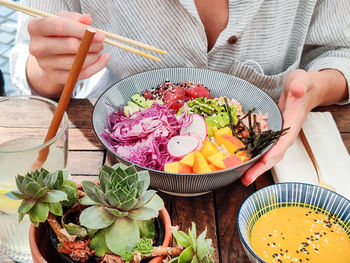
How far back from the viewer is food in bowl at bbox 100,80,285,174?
1.03m

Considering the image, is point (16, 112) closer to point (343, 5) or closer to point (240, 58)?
point (240, 58)

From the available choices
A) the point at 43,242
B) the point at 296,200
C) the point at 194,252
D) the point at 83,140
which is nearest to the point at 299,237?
the point at 296,200

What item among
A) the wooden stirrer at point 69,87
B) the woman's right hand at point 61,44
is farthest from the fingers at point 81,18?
the wooden stirrer at point 69,87

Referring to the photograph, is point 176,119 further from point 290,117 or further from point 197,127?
point 290,117

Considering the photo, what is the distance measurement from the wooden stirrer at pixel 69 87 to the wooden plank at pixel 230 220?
45 centimetres

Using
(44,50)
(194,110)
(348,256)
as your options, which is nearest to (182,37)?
(194,110)

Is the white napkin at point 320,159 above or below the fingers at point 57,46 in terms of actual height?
below

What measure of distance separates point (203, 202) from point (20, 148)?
47 cm

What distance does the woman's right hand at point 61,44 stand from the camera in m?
1.04

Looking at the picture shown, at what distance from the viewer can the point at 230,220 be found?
38.4 inches

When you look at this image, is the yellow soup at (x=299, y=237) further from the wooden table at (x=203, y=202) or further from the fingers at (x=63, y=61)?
the fingers at (x=63, y=61)

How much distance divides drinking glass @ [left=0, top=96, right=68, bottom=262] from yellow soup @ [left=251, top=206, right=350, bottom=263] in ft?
1.54

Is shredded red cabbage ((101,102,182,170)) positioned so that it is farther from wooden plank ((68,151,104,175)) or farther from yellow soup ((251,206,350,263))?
yellow soup ((251,206,350,263))

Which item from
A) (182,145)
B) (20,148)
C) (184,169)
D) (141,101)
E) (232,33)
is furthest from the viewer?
(232,33)
